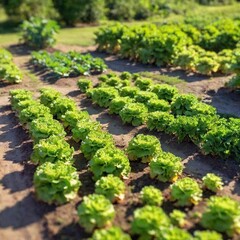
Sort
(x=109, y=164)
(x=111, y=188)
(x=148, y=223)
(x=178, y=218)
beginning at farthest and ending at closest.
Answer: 1. (x=109, y=164)
2. (x=111, y=188)
3. (x=178, y=218)
4. (x=148, y=223)

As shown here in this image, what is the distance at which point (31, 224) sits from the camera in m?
7.32

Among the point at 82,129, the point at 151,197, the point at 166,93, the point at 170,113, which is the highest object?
the point at 82,129

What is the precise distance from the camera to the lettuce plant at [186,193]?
7.88 m

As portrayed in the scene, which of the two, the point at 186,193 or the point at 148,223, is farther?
the point at 186,193

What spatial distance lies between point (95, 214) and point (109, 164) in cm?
170

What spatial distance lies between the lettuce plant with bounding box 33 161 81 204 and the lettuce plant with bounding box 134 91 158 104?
16.0ft

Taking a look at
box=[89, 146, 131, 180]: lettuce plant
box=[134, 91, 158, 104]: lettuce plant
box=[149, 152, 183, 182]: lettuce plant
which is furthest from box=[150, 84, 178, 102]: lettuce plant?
box=[89, 146, 131, 180]: lettuce plant

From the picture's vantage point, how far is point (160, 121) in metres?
10.9

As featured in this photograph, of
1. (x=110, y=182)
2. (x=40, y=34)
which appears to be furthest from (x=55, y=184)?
(x=40, y=34)

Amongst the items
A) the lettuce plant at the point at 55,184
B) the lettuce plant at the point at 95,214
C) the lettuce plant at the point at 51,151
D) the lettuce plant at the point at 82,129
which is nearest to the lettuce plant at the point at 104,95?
the lettuce plant at the point at 82,129

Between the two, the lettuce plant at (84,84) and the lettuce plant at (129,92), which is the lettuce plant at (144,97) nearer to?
the lettuce plant at (129,92)

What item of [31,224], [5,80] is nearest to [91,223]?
[31,224]

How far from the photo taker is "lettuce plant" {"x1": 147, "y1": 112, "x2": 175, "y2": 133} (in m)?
10.9

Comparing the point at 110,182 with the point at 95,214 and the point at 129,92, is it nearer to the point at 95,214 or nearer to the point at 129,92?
the point at 95,214
